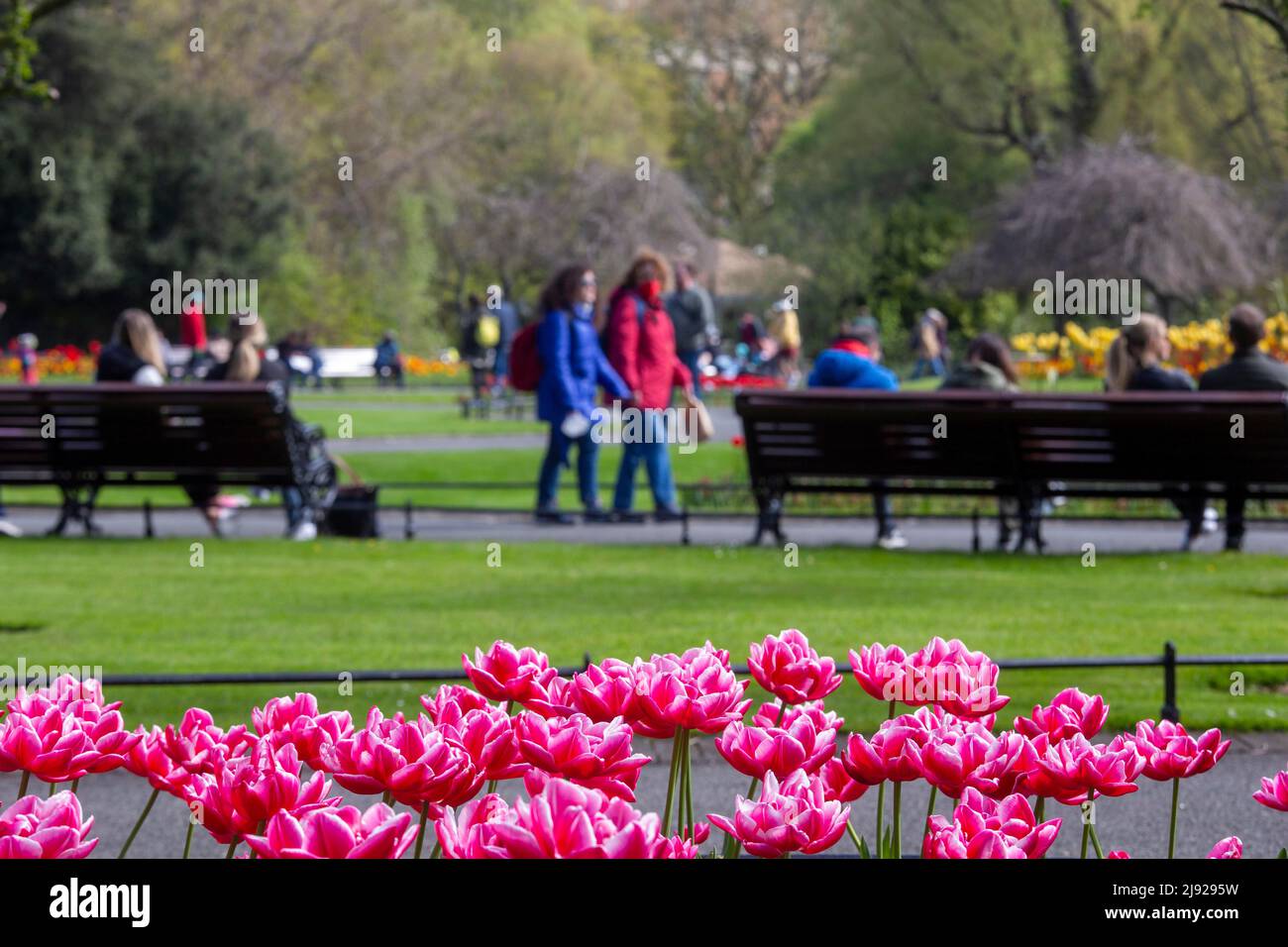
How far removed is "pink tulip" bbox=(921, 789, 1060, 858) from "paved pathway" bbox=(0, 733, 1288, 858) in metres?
2.81

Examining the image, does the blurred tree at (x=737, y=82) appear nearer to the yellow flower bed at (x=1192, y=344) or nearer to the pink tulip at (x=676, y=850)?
the yellow flower bed at (x=1192, y=344)

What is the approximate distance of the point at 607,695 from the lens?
2.12 m

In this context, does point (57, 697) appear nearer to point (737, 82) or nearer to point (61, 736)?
point (61, 736)

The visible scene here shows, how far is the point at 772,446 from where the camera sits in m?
11.9

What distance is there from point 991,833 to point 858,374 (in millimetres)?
11233

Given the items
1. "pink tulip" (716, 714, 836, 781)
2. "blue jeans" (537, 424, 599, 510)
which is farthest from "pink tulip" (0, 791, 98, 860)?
"blue jeans" (537, 424, 599, 510)

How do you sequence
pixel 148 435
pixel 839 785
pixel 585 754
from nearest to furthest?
pixel 585 754 → pixel 839 785 → pixel 148 435

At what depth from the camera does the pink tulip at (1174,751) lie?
2066 mm

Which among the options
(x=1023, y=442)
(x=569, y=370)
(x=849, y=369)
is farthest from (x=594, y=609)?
(x=569, y=370)

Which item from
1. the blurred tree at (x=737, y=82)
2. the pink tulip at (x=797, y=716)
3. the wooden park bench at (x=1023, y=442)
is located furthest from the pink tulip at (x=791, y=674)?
the blurred tree at (x=737, y=82)

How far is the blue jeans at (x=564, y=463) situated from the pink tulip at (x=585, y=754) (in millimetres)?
11930

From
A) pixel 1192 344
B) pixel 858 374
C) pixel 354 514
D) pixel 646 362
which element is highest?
pixel 1192 344
